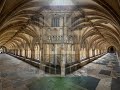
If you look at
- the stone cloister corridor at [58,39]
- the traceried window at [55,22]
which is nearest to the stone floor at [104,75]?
the stone cloister corridor at [58,39]

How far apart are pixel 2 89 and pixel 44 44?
12.8 meters

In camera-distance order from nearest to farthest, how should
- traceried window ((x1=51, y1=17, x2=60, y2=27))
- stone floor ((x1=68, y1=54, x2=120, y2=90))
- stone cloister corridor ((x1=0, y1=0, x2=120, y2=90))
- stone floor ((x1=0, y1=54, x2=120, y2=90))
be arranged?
stone floor ((x1=0, y1=54, x2=120, y2=90))
stone floor ((x1=68, y1=54, x2=120, y2=90))
stone cloister corridor ((x1=0, y1=0, x2=120, y2=90))
traceried window ((x1=51, y1=17, x2=60, y2=27))

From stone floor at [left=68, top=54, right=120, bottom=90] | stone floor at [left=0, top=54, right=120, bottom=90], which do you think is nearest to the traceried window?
stone floor at [left=68, top=54, right=120, bottom=90]

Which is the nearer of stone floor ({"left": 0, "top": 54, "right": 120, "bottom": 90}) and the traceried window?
stone floor ({"left": 0, "top": 54, "right": 120, "bottom": 90})

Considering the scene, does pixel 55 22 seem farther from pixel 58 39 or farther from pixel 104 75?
pixel 104 75

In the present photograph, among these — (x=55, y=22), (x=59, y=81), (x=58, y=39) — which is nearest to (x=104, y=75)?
(x=59, y=81)

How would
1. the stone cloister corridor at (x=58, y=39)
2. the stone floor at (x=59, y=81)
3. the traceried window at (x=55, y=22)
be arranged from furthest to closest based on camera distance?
1. the traceried window at (x=55, y=22)
2. the stone cloister corridor at (x=58, y=39)
3. the stone floor at (x=59, y=81)

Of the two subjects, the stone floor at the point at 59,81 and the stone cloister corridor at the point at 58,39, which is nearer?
the stone floor at the point at 59,81

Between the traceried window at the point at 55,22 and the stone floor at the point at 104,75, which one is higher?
the traceried window at the point at 55,22

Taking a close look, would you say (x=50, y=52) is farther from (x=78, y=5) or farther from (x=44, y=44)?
(x=78, y=5)

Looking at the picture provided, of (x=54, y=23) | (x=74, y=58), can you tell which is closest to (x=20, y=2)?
(x=54, y=23)

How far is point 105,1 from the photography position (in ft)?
33.1

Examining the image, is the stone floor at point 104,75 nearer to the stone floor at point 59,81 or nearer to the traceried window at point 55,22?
the stone floor at point 59,81

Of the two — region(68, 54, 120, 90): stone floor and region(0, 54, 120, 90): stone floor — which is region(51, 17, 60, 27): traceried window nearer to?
region(68, 54, 120, 90): stone floor
